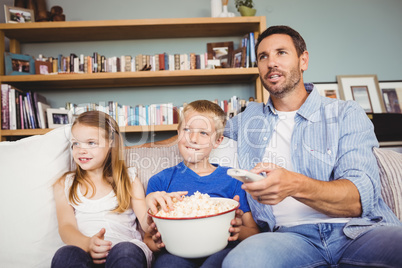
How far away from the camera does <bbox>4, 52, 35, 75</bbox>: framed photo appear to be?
2703 millimetres

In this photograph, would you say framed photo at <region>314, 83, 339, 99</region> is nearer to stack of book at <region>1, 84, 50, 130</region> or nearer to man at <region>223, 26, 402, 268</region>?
man at <region>223, 26, 402, 268</region>

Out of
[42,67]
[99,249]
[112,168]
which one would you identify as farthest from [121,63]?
[99,249]

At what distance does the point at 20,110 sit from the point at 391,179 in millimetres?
2867

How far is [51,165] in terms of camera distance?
129 cm

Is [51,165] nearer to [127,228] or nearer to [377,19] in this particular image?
[127,228]

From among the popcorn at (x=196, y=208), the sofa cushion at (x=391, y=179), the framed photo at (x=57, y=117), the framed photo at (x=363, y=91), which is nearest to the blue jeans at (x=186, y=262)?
the popcorn at (x=196, y=208)

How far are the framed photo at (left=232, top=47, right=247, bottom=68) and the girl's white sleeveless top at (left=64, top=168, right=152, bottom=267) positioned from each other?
74.6 inches

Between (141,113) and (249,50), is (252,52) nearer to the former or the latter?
(249,50)

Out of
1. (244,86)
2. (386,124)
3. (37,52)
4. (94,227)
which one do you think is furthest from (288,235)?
(37,52)

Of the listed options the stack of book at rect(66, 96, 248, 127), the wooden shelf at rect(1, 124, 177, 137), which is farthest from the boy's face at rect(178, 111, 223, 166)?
the stack of book at rect(66, 96, 248, 127)

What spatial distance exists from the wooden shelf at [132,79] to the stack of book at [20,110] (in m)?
0.12

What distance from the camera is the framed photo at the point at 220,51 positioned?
Answer: 2.92 m

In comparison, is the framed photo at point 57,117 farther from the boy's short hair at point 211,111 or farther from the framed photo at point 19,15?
the boy's short hair at point 211,111

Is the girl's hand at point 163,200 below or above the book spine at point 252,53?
below
